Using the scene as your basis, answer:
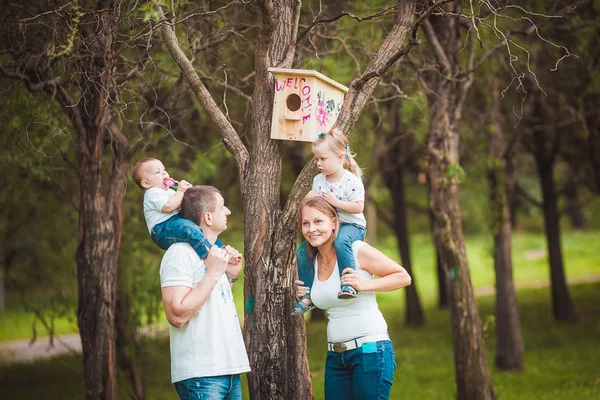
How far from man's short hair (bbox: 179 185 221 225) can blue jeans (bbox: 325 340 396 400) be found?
1.08m

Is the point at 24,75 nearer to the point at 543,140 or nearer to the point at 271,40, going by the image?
the point at 271,40

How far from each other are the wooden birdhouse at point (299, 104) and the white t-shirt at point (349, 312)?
1.22 meters

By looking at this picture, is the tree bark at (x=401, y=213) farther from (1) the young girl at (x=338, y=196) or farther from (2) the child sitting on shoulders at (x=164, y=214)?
(2) the child sitting on shoulders at (x=164, y=214)

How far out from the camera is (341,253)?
4.16 m

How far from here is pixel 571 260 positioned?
2812cm

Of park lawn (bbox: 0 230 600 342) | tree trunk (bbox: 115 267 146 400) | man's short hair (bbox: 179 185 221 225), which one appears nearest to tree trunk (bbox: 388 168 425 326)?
park lawn (bbox: 0 230 600 342)

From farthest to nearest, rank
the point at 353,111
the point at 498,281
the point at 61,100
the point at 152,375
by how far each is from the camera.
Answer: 1. the point at 152,375
2. the point at 498,281
3. the point at 61,100
4. the point at 353,111

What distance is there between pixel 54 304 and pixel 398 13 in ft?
23.7

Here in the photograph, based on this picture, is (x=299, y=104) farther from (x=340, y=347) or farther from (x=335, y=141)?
(x=340, y=347)

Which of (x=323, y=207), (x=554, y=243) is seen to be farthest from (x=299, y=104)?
(x=554, y=243)

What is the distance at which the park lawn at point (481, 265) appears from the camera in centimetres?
2181

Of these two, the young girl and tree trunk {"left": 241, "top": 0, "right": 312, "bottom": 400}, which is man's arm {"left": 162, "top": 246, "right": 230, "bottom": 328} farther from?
tree trunk {"left": 241, "top": 0, "right": 312, "bottom": 400}

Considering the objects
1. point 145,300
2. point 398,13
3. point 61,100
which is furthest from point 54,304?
point 398,13

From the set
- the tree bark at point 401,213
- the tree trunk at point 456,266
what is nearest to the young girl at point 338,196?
the tree trunk at point 456,266
